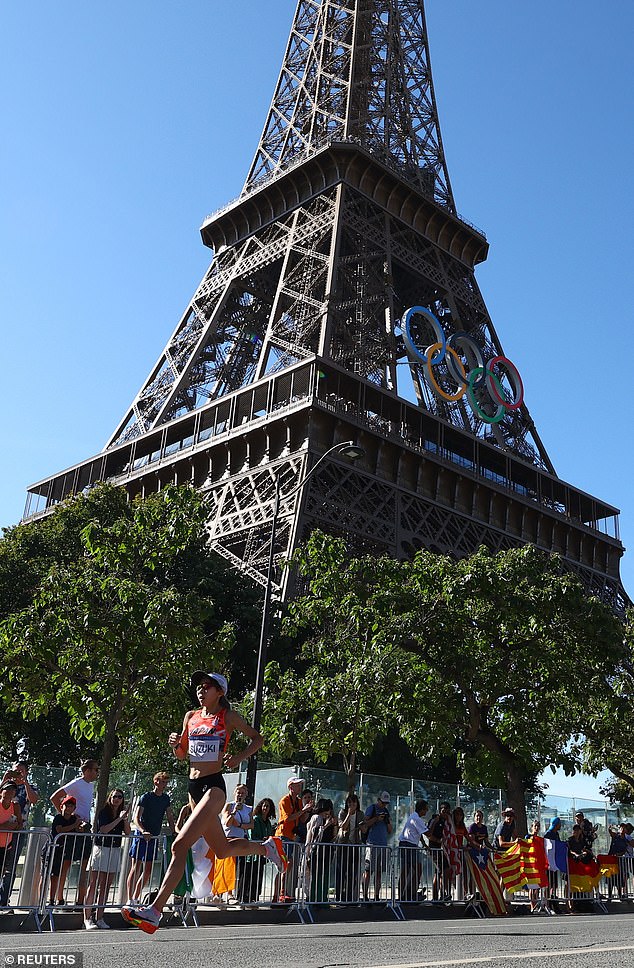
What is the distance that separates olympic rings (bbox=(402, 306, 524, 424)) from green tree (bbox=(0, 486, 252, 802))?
2892cm

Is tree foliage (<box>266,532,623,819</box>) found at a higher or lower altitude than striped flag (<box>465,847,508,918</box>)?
higher

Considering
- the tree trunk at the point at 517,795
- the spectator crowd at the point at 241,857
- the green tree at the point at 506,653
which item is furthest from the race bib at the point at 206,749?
the tree trunk at the point at 517,795

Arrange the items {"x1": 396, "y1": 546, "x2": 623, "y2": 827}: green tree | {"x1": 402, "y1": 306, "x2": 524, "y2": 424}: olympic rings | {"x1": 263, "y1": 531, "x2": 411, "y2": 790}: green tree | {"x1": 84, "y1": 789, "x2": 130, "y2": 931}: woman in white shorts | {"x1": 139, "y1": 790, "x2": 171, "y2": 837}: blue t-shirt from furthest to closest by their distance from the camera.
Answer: {"x1": 402, "y1": 306, "x2": 524, "y2": 424}: olympic rings
{"x1": 396, "y1": 546, "x2": 623, "y2": 827}: green tree
{"x1": 263, "y1": 531, "x2": 411, "y2": 790}: green tree
{"x1": 139, "y1": 790, "x2": 171, "y2": 837}: blue t-shirt
{"x1": 84, "y1": 789, "x2": 130, "y2": 931}: woman in white shorts

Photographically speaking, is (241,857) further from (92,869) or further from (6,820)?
(6,820)

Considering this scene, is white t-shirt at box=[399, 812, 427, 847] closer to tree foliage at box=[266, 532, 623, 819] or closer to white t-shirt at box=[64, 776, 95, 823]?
tree foliage at box=[266, 532, 623, 819]

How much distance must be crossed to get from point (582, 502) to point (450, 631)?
3441 centimetres

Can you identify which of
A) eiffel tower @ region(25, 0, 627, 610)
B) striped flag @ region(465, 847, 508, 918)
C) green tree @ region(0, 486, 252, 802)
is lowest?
striped flag @ region(465, 847, 508, 918)

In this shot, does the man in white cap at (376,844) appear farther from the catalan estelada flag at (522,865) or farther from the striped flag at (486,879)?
the catalan estelada flag at (522,865)

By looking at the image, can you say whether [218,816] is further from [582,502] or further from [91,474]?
[582,502]

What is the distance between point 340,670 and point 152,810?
415 inches

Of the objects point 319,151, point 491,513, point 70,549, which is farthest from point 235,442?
point 319,151

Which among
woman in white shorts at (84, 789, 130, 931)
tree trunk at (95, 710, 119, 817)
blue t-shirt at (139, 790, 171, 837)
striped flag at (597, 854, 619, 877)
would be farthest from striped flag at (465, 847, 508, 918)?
tree trunk at (95, 710, 119, 817)

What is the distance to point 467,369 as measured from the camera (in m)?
49.3

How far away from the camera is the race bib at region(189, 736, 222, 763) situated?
638 cm
